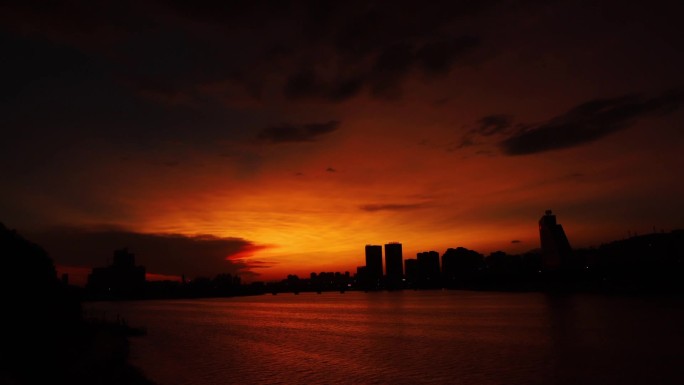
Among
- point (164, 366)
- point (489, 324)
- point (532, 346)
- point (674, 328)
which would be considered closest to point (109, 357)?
point (164, 366)

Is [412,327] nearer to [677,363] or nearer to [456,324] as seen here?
[456,324]

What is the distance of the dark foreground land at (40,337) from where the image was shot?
29.4 metres

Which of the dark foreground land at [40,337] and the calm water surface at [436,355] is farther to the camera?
the calm water surface at [436,355]

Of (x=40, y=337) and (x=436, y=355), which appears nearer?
(x=40, y=337)

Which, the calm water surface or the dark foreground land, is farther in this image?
the calm water surface

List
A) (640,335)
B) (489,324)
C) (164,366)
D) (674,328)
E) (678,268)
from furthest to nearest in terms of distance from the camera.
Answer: (678,268), (489,324), (674,328), (640,335), (164,366)

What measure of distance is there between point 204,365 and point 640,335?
1957 inches

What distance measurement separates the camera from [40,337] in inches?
1356

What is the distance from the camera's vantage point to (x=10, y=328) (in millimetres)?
31062

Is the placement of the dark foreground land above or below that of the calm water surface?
above

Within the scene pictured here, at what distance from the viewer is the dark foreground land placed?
29406 millimetres

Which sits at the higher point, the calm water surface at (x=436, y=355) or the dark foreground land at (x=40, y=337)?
the dark foreground land at (x=40, y=337)

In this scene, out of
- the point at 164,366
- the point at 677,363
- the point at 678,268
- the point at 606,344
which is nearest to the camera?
the point at 677,363

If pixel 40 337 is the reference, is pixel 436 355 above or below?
below
